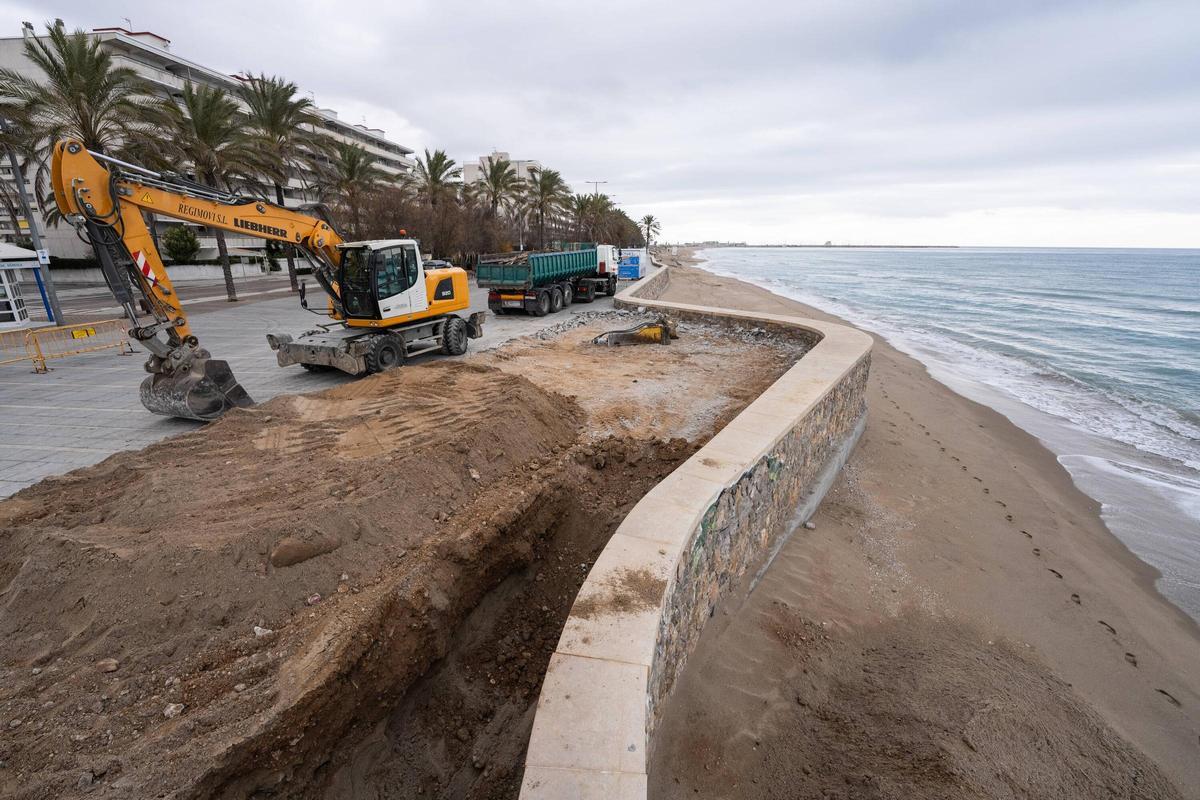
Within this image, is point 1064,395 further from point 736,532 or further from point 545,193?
point 545,193

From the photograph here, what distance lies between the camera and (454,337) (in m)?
12.8

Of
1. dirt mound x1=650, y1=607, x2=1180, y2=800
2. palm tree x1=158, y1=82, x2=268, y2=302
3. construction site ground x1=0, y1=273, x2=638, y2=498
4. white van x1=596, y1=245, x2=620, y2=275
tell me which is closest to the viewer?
dirt mound x1=650, y1=607, x2=1180, y2=800

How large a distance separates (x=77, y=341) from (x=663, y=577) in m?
18.1

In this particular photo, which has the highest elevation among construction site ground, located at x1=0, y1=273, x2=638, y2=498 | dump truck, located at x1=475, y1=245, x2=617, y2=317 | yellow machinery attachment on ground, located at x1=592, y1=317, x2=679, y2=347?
dump truck, located at x1=475, y1=245, x2=617, y2=317

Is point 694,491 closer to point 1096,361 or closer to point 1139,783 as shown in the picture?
point 1139,783

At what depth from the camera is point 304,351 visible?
34.8 ft

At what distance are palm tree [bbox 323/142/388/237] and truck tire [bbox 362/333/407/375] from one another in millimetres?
21594

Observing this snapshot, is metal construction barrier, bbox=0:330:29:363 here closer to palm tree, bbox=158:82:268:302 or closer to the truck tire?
palm tree, bbox=158:82:268:302

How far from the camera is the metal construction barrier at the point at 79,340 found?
13.0 metres

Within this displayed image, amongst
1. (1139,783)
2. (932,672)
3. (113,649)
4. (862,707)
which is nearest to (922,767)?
(862,707)

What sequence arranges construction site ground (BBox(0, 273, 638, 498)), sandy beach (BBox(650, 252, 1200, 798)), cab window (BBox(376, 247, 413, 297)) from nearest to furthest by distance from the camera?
sandy beach (BBox(650, 252, 1200, 798))
construction site ground (BBox(0, 273, 638, 498))
cab window (BBox(376, 247, 413, 297))

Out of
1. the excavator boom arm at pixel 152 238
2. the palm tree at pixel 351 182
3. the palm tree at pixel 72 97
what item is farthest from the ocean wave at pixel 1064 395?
the palm tree at pixel 72 97

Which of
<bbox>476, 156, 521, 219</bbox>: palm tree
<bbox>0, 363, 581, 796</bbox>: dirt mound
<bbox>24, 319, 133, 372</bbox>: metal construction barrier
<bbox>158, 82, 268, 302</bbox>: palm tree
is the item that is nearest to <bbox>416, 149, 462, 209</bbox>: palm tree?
<bbox>476, 156, 521, 219</bbox>: palm tree

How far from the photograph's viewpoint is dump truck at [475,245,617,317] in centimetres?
1952
